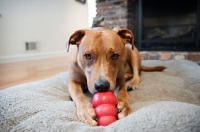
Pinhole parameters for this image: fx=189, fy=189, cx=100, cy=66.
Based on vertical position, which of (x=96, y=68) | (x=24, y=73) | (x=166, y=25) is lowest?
(x=24, y=73)

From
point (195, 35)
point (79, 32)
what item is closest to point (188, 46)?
point (195, 35)

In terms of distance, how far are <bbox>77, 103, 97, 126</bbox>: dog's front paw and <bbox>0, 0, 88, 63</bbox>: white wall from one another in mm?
3149

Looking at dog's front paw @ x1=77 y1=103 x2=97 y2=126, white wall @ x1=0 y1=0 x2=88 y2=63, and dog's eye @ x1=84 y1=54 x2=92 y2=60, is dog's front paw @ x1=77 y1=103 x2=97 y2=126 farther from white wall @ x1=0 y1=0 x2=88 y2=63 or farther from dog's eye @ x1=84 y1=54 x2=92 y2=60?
white wall @ x1=0 y1=0 x2=88 y2=63

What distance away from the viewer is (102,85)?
1037 mm

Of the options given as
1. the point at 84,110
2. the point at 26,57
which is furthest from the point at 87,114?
the point at 26,57

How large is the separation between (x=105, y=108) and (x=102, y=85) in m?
0.15

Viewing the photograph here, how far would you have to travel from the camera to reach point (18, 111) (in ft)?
3.15

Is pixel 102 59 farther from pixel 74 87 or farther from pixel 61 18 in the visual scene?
pixel 61 18

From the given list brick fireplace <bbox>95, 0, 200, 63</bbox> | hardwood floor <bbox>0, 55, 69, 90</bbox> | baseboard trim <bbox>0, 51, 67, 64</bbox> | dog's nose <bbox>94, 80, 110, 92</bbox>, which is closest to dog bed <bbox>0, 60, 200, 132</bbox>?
dog's nose <bbox>94, 80, 110, 92</bbox>

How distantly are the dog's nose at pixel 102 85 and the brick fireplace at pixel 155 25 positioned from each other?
225cm

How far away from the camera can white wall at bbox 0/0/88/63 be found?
3715 millimetres

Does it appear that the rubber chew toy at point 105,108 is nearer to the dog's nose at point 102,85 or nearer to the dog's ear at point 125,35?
the dog's nose at point 102,85

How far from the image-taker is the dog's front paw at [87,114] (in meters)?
0.91

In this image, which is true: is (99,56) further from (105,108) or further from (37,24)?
(37,24)
